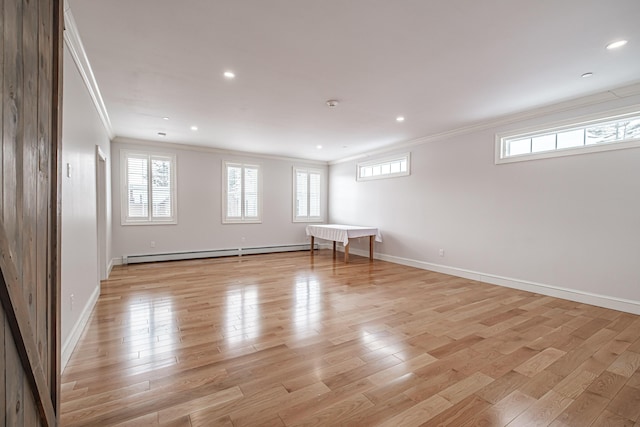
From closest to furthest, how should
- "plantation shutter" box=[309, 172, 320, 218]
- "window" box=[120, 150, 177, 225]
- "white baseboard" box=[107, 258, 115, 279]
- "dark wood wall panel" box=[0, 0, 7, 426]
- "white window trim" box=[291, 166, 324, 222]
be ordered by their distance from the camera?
"dark wood wall panel" box=[0, 0, 7, 426] → "white baseboard" box=[107, 258, 115, 279] → "window" box=[120, 150, 177, 225] → "white window trim" box=[291, 166, 324, 222] → "plantation shutter" box=[309, 172, 320, 218]

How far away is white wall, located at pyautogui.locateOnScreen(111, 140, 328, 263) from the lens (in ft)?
19.4

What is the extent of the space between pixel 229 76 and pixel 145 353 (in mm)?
2836

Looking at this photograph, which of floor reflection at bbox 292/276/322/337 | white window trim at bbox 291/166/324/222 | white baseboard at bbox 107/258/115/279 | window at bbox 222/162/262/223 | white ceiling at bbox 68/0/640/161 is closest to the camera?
white ceiling at bbox 68/0/640/161

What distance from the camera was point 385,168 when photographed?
22.1 ft

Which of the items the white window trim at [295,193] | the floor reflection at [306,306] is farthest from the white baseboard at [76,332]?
the white window trim at [295,193]

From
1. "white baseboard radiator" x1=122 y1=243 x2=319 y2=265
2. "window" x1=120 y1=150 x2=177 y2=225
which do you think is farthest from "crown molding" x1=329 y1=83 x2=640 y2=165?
"window" x1=120 y1=150 x2=177 y2=225

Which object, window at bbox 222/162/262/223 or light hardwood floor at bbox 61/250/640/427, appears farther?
window at bbox 222/162/262/223

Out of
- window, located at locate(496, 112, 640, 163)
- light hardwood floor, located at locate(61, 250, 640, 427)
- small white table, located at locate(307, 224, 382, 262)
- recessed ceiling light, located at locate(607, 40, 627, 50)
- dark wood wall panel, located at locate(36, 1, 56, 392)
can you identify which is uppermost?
recessed ceiling light, located at locate(607, 40, 627, 50)

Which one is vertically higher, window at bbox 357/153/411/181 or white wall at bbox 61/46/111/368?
window at bbox 357/153/411/181

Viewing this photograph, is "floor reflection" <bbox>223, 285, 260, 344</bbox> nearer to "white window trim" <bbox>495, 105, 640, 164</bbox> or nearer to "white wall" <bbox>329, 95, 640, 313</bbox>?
"white wall" <bbox>329, 95, 640, 313</bbox>

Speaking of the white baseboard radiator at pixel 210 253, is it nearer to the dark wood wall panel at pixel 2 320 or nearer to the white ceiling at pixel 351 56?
the white ceiling at pixel 351 56

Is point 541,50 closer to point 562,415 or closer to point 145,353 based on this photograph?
point 562,415

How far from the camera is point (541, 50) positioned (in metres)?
2.61

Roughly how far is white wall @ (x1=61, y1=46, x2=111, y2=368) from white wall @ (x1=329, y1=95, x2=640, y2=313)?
17.5 ft
